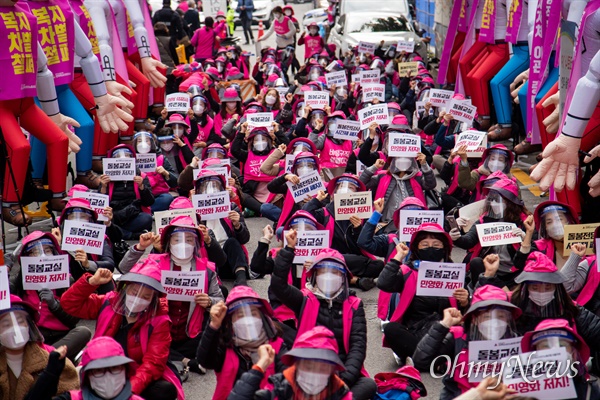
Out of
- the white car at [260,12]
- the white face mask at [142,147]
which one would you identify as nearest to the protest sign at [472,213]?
the white face mask at [142,147]

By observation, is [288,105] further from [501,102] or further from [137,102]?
[501,102]

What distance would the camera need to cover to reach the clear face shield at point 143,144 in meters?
12.3

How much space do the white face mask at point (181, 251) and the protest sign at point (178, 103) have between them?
7055mm

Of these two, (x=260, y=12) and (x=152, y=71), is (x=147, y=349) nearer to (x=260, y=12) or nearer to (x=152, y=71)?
(x=152, y=71)

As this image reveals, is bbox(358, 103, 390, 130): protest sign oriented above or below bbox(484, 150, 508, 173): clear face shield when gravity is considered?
below

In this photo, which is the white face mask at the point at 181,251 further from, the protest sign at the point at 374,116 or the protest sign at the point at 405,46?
the protest sign at the point at 405,46

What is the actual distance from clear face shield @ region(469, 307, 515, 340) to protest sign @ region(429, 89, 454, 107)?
826cm

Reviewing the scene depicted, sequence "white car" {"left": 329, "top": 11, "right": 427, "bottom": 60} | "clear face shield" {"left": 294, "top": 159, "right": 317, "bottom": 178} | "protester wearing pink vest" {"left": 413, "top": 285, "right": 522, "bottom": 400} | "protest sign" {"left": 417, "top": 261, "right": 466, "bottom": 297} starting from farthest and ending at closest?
"white car" {"left": 329, "top": 11, "right": 427, "bottom": 60} → "clear face shield" {"left": 294, "top": 159, "right": 317, "bottom": 178} → "protest sign" {"left": 417, "top": 261, "right": 466, "bottom": 297} → "protester wearing pink vest" {"left": 413, "top": 285, "right": 522, "bottom": 400}

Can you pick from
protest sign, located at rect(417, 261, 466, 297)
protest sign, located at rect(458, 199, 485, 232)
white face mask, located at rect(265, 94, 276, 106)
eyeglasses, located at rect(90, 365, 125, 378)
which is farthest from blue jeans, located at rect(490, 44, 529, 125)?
eyeglasses, located at rect(90, 365, 125, 378)

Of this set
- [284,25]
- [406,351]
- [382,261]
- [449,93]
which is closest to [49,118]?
[382,261]

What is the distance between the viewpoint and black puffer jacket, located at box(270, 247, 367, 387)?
655 centimetres

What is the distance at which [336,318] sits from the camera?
674 centimetres

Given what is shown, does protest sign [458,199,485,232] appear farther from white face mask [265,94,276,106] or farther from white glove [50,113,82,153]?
white face mask [265,94,276,106]

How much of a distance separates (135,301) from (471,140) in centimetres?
531
